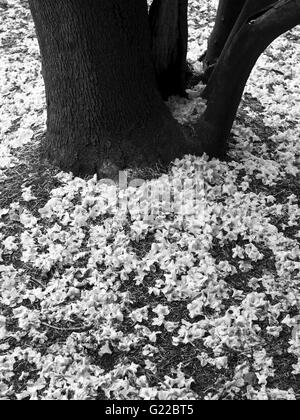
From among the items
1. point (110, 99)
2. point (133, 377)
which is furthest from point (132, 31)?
point (133, 377)

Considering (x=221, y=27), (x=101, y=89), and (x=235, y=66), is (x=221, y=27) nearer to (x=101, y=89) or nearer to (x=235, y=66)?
(x=235, y=66)

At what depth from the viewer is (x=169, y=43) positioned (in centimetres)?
401

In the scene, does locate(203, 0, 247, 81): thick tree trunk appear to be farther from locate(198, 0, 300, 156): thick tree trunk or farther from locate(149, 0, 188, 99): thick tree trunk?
locate(198, 0, 300, 156): thick tree trunk

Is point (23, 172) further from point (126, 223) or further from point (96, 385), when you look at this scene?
point (96, 385)

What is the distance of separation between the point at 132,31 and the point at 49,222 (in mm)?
1421

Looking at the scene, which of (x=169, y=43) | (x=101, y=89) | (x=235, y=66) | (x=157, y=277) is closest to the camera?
(x=157, y=277)

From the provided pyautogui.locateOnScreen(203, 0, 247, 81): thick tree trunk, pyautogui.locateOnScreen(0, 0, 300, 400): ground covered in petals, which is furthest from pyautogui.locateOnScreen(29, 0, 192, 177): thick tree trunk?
pyautogui.locateOnScreen(203, 0, 247, 81): thick tree trunk

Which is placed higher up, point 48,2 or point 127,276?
point 48,2

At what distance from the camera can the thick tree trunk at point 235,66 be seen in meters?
3.30

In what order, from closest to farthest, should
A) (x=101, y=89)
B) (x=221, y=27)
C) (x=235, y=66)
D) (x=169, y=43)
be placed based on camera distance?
(x=101, y=89)
(x=235, y=66)
(x=169, y=43)
(x=221, y=27)

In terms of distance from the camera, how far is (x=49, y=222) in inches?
146

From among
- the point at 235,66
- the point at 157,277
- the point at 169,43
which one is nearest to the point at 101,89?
the point at 169,43

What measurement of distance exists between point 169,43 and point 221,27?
0.62 meters

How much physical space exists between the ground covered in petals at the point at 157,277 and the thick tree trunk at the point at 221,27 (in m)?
0.43
